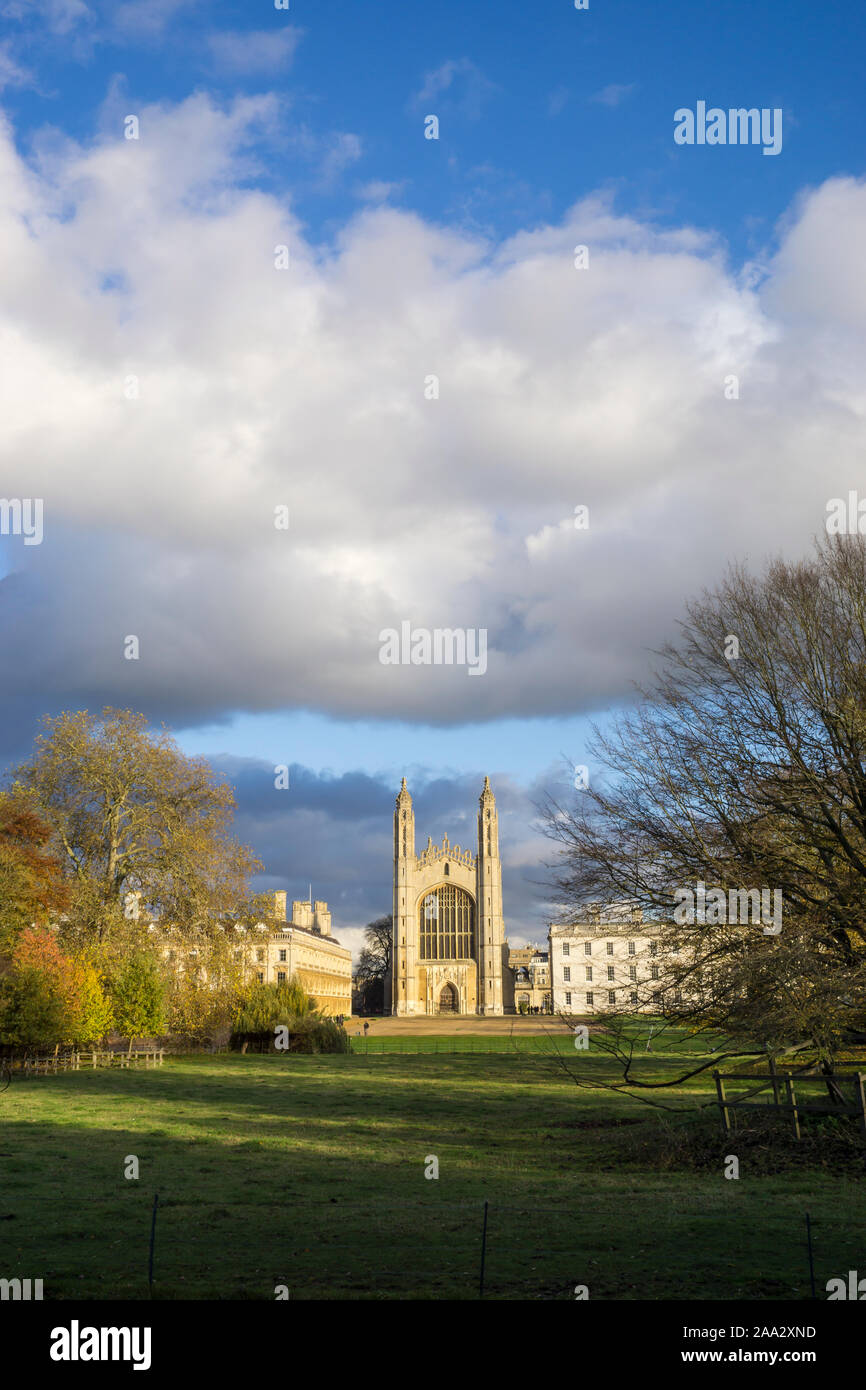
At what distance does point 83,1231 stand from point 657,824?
10.3 meters

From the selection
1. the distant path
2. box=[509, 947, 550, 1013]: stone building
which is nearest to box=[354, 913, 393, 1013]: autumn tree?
box=[509, 947, 550, 1013]: stone building

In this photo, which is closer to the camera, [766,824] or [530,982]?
[766,824]

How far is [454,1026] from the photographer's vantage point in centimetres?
9481

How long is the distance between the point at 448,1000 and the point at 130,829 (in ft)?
250

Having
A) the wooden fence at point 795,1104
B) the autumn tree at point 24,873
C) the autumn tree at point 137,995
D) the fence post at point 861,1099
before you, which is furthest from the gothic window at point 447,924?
the fence post at point 861,1099

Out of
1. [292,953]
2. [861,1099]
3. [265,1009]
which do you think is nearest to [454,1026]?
[292,953]

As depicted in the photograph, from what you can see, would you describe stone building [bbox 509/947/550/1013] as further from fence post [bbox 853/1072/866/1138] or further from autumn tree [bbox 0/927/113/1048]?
fence post [bbox 853/1072/866/1138]

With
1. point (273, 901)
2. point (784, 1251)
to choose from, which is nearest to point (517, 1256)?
point (784, 1251)

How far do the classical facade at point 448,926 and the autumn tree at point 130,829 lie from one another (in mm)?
71021

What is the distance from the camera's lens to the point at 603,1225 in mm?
13211

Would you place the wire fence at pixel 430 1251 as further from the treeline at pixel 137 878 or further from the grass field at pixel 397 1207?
the treeline at pixel 137 878

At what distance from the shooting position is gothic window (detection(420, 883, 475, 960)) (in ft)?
392
